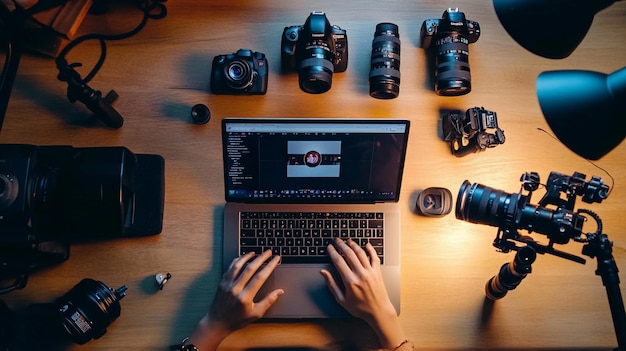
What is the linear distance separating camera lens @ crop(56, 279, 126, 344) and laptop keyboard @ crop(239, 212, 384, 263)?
30 centimetres

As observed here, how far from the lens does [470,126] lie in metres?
1.28

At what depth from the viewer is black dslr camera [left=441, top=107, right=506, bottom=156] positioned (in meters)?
1.28

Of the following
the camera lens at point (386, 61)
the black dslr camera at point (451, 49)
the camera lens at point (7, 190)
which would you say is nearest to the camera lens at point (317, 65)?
the camera lens at point (386, 61)

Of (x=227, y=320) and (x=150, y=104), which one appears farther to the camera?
(x=150, y=104)

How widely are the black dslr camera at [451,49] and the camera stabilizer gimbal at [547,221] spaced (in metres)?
0.27

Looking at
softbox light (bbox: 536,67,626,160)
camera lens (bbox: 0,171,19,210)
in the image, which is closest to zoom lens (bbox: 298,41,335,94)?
softbox light (bbox: 536,67,626,160)

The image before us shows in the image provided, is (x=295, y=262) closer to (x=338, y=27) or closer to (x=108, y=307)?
(x=108, y=307)

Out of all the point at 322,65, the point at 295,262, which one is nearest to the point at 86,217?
the point at 295,262

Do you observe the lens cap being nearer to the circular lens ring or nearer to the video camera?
the video camera

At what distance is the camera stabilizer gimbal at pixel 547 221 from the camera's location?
1.05 m

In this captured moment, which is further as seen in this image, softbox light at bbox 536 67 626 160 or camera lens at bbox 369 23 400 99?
camera lens at bbox 369 23 400 99

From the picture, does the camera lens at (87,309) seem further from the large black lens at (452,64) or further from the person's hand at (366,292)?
the large black lens at (452,64)

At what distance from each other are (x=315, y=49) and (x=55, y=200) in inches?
25.5

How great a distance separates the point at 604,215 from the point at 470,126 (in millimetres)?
400
